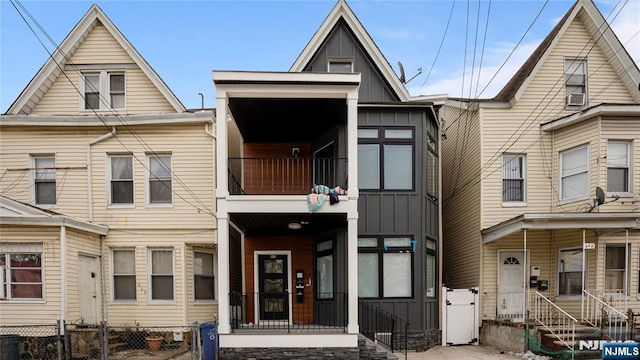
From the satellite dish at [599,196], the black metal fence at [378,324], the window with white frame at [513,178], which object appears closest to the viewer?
the black metal fence at [378,324]

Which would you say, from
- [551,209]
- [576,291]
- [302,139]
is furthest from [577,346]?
[302,139]

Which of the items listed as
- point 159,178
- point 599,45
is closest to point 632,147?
point 599,45

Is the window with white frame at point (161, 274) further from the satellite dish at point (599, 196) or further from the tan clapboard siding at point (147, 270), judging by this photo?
the satellite dish at point (599, 196)

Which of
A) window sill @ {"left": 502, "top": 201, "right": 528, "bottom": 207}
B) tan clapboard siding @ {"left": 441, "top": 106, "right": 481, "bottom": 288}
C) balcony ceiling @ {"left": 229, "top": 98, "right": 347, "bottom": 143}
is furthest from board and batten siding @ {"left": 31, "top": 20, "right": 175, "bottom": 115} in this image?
window sill @ {"left": 502, "top": 201, "right": 528, "bottom": 207}

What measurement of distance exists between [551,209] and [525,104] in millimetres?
3436

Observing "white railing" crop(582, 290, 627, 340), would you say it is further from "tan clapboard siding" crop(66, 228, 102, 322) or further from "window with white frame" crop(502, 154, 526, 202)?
"tan clapboard siding" crop(66, 228, 102, 322)

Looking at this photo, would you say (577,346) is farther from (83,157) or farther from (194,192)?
(83,157)

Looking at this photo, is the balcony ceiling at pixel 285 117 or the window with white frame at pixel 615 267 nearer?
the balcony ceiling at pixel 285 117

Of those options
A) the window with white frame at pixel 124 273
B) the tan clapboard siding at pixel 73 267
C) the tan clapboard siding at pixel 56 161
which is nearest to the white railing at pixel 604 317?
the window with white frame at pixel 124 273

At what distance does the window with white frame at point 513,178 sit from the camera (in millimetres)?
14789

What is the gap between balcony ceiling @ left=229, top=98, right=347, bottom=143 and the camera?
11375 mm

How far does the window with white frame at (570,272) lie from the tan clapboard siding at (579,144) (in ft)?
4.44

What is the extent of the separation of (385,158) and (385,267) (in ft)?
10.2

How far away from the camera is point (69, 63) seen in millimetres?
14211
